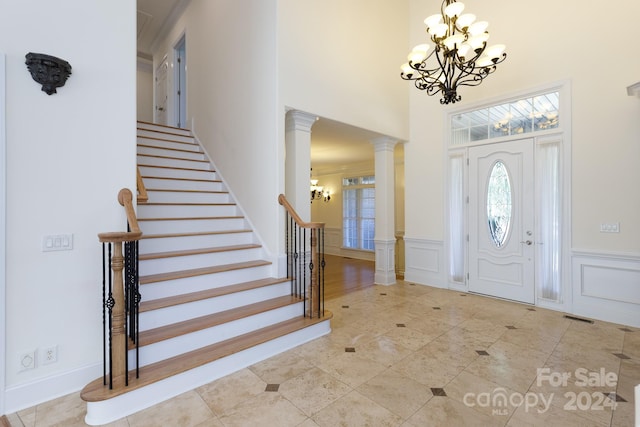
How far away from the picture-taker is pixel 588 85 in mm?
3639

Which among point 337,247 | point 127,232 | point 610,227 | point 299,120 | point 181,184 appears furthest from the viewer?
point 337,247

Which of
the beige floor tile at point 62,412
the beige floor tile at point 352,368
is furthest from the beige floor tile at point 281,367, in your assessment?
the beige floor tile at point 62,412

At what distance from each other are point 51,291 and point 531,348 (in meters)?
3.93

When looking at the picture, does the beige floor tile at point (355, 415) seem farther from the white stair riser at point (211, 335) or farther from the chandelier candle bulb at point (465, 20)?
the chandelier candle bulb at point (465, 20)

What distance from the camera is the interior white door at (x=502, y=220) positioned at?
4.12 metres

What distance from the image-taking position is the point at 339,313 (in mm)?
3801

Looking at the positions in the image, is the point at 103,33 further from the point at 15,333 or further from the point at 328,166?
the point at 328,166

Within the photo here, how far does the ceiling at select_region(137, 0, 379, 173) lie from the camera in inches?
183

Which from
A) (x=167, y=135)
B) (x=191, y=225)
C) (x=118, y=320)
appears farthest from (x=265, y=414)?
(x=167, y=135)

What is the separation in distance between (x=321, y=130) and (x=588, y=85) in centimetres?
334

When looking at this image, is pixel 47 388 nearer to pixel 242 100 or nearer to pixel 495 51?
pixel 242 100

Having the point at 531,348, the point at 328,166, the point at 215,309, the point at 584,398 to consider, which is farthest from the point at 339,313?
the point at 328,166

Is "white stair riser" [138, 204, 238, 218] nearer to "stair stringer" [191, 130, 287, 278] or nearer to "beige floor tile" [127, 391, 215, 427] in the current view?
"stair stringer" [191, 130, 287, 278]

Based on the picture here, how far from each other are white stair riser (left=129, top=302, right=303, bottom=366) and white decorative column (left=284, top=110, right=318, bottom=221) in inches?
48.6
